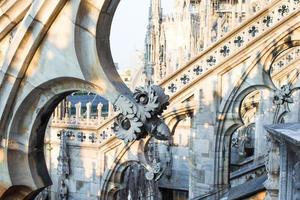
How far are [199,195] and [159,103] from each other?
6061mm

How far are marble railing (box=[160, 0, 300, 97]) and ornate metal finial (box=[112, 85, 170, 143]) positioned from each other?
5.50m

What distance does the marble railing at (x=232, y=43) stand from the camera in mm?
7273

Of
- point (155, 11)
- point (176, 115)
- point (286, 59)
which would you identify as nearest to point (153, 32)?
point (155, 11)

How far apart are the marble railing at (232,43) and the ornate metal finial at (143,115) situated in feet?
18.1

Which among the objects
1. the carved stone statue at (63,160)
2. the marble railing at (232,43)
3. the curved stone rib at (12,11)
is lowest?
the carved stone statue at (63,160)

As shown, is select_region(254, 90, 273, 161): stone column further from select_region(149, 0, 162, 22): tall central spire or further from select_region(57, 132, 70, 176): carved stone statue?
select_region(149, 0, 162, 22): tall central spire

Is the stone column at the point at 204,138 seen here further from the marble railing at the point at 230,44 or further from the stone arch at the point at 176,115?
the marble railing at the point at 230,44

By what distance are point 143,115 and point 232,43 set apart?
5759 mm

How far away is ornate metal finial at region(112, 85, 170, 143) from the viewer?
224 cm

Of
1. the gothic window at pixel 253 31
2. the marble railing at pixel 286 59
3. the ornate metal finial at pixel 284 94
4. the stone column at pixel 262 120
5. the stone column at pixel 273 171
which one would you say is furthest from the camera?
the marble railing at pixel 286 59

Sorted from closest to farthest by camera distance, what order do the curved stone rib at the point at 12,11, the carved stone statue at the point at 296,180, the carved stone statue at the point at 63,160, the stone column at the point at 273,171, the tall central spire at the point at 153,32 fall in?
the carved stone statue at the point at 296,180 → the curved stone rib at the point at 12,11 → the stone column at the point at 273,171 → the carved stone statue at the point at 63,160 → the tall central spire at the point at 153,32

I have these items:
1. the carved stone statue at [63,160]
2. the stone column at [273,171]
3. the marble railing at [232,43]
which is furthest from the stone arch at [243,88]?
the stone column at [273,171]

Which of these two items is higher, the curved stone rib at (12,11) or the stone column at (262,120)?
the curved stone rib at (12,11)

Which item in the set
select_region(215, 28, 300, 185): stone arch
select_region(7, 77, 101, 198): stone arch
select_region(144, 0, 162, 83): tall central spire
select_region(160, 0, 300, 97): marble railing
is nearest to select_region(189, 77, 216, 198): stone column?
select_region(215, 28, 300, 185): stone arch
